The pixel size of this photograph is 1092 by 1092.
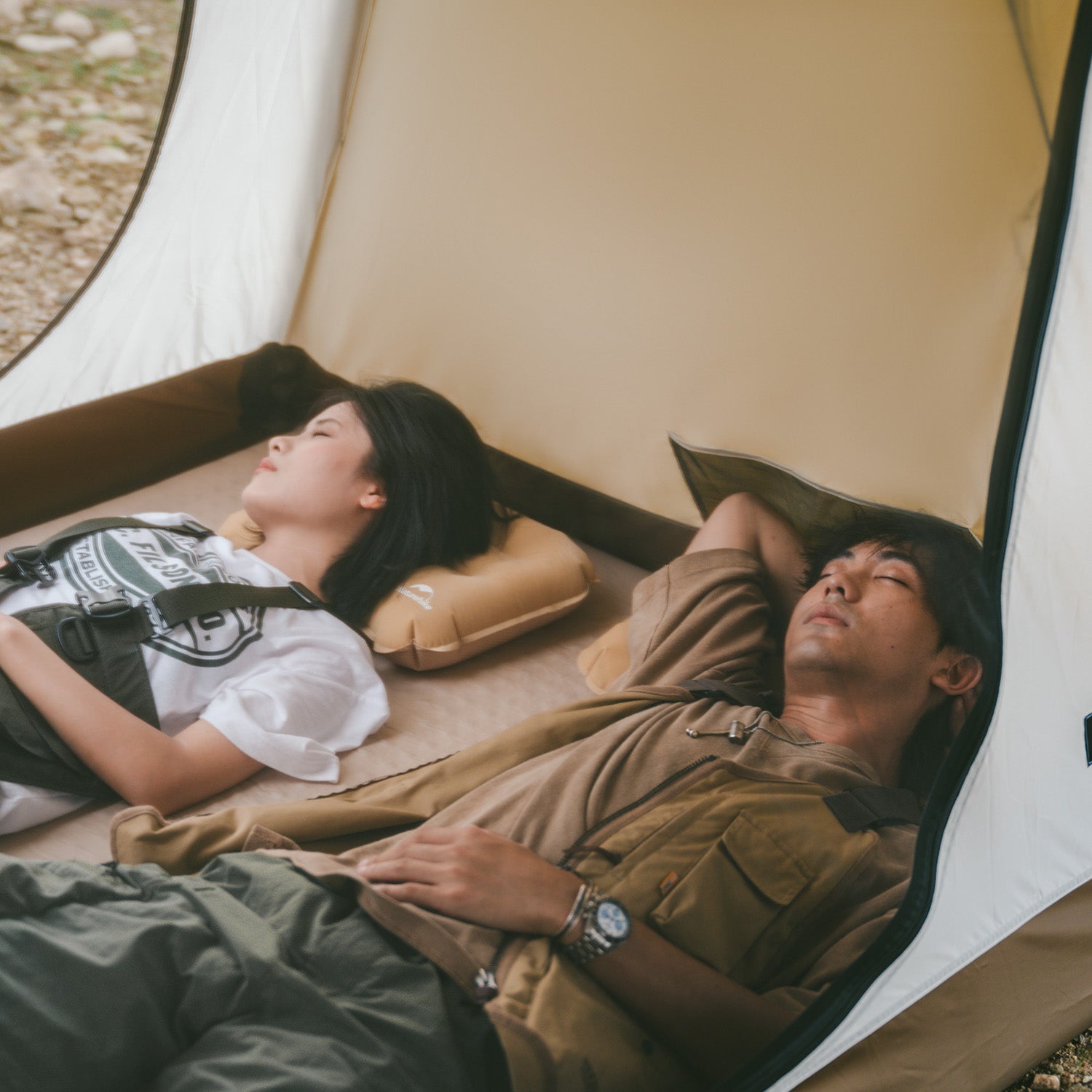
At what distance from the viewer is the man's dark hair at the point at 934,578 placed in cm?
123

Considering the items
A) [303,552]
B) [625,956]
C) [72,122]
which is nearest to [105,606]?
[303,552]

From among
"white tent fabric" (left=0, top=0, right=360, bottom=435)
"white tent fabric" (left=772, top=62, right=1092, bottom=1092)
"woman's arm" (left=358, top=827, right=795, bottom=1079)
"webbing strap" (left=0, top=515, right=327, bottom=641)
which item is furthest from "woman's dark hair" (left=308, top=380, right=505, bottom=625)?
"white tent fabric" (left=772, top=62, right=1092, bottom=1092)

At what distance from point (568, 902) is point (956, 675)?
1.87 feet

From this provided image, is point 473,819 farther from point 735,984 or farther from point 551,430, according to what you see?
point 551,430

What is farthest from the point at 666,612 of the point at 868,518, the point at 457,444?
the point at 457,444

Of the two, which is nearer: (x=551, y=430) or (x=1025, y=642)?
(x=1025, y=642)

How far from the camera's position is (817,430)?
173 centimetres

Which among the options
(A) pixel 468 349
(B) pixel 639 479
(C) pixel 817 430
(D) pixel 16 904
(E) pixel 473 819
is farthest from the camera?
(A) pixel 468 349

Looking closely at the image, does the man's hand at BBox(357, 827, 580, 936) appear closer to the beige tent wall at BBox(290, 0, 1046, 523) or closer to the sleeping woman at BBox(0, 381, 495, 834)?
the sleeping woman at BBox(0, 381, 495, 834)

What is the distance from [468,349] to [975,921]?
4.44 ft

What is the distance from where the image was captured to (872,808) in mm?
1226

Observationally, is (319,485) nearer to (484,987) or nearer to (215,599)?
(215,599)

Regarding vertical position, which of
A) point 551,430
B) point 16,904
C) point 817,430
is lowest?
point 16,904

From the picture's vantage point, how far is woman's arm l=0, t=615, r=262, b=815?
1294 millimetres
